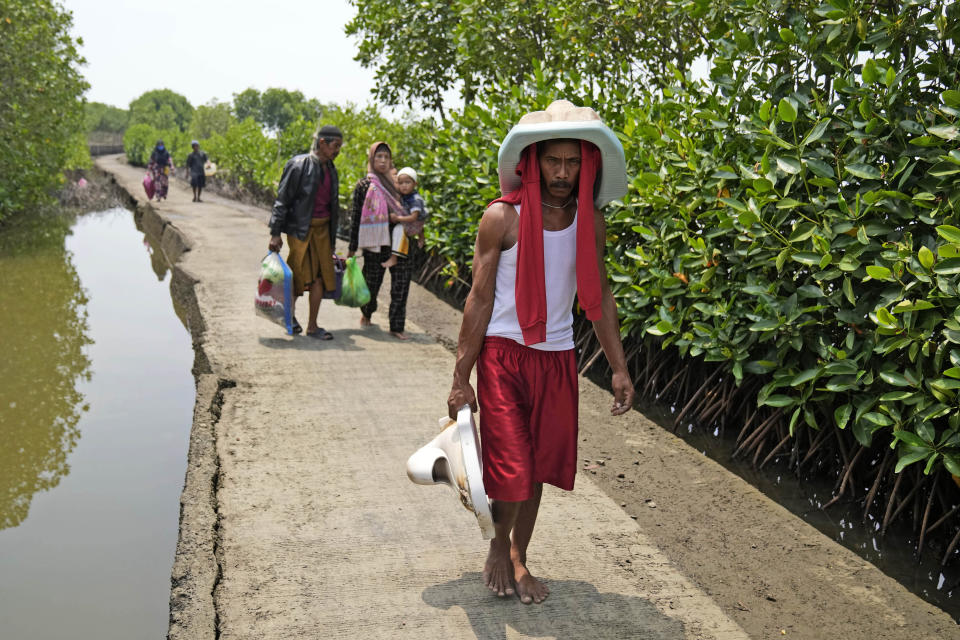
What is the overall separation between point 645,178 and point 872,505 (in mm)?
2565

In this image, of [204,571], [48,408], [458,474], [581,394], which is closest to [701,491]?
[581,394]

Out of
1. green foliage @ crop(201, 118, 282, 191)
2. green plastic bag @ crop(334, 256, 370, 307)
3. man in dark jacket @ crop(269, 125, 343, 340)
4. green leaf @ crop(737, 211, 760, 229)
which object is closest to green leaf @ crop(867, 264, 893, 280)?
green leaf @ crop(737, 211, 760, 229)

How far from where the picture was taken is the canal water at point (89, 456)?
14.2 feet

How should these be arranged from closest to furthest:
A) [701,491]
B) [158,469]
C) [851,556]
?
[851,556]
[701,491]
[158,469]

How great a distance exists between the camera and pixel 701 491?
17.1 ft

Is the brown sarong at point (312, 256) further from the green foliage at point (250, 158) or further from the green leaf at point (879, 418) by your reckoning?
the green foliage at point (250, 158)

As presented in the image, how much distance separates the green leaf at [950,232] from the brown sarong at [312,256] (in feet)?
16.4

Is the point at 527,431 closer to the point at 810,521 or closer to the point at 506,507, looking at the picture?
the point at 506,507

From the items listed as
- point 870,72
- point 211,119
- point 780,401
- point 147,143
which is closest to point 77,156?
point 147,143

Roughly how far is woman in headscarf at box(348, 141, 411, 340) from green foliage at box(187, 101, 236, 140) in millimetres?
75800

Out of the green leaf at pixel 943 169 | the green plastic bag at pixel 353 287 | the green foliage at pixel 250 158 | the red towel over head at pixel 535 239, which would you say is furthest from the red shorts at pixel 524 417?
the green foliage at pixel 250 158

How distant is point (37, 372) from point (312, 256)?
3.18m

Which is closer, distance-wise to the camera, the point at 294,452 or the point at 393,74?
the point at 294,452

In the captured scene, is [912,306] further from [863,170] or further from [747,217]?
[747,217]
